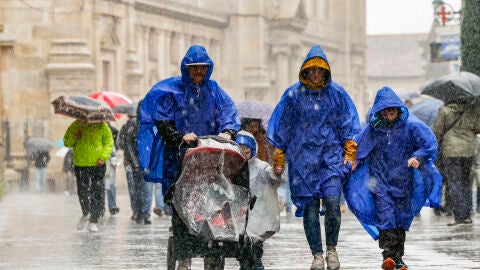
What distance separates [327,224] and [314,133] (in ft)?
2.45

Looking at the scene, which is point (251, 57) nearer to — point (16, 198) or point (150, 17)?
point (150, 17)

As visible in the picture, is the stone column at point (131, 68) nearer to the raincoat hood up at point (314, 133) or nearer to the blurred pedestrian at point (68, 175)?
the blurred pedestrian at point (68, 175)

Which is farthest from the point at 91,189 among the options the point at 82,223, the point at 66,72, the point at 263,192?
the point at 66,72

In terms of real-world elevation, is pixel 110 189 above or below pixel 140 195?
below

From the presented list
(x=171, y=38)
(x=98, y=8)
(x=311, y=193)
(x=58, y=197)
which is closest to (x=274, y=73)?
(x=171, y=38)

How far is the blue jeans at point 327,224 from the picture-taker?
39.3 ft

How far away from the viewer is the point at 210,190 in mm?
10422

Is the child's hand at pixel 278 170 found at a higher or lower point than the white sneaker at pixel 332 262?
higher

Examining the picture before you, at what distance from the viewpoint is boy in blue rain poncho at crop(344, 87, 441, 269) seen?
12117 mm

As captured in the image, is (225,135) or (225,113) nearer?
(225,135)

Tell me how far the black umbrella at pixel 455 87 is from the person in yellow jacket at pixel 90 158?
167 inches

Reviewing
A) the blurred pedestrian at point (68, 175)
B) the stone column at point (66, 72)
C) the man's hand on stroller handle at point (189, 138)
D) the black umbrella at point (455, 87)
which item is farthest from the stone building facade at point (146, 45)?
the man's hand on stroller handle at point (189, 138)

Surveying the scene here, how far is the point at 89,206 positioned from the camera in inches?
735

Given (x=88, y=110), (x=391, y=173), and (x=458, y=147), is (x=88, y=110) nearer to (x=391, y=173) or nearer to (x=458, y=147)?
(x=458, y=147)
